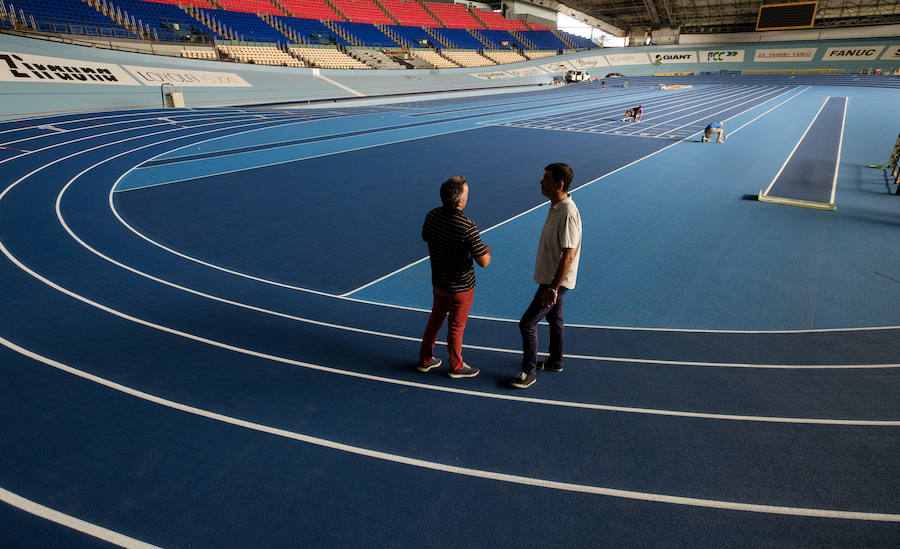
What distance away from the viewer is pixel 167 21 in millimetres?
29734

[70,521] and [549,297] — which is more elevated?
[549,297]

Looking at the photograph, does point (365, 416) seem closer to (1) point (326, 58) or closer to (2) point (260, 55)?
(2) point (260, 55)

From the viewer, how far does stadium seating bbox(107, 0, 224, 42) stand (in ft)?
93.8

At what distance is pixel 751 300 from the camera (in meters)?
6.05

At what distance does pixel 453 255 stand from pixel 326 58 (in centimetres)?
3861

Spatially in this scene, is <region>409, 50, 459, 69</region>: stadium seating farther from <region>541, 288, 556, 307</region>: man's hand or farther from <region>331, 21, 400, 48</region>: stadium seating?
<region>541, 288, 556, 307</region>: man's hand

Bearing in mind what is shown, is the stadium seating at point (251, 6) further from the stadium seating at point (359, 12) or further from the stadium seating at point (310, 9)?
the stadium seating at point (359, 12)

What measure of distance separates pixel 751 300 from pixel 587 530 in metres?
4.71

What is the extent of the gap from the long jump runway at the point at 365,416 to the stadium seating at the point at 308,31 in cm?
3565

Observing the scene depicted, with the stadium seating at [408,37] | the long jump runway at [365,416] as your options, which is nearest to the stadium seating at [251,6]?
the stadium seating at [408,37]

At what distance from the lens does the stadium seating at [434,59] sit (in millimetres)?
45219

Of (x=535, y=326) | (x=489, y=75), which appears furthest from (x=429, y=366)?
(x=489, y=75)

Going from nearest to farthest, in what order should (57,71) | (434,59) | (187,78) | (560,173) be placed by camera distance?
(560,173), (57,71), (187,78), (434,59)

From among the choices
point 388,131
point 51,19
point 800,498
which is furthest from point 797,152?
point 51,19
